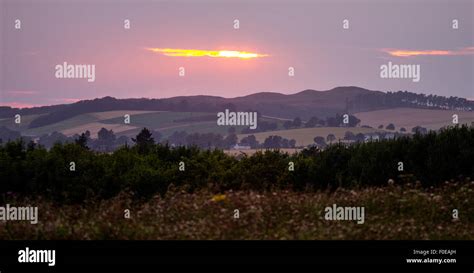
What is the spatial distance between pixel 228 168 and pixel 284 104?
1625cm

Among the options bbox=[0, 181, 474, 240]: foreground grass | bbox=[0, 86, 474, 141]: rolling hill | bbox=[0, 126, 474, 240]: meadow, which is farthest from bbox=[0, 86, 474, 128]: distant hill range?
bbox=[0, 181, 474, 240]: foreground grass

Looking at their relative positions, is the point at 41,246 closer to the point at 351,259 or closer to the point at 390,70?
the point at 351,259

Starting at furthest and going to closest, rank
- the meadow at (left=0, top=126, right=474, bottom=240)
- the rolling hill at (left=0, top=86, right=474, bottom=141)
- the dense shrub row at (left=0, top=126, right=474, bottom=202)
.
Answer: the rolling hill at (left=0, top=86, right=474, bottom=141), the dense shrub row at (left=0, top=126, right=474, bottom=202), the meadow at (left=0, top=126, right=474, bottom=240)

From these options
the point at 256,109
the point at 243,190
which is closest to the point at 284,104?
the point at 256,109

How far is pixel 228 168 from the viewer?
952 inches

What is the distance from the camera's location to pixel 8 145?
23234mm

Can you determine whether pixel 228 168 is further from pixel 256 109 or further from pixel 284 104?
pixel 284 104

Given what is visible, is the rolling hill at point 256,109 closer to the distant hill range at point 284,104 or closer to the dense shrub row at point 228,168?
the distant hill range at point 284,104

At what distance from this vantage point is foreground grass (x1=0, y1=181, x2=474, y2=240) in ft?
46.1

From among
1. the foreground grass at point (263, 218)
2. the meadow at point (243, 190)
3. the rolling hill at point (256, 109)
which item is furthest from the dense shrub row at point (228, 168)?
the rolling hill at point (256, 109)

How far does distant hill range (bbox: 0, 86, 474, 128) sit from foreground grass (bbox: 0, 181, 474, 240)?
50.2 ft

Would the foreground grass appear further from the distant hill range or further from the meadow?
the distant hill range

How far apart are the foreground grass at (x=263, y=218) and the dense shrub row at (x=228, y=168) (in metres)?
2.21

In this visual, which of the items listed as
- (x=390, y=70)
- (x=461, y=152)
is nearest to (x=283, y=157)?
(x=390, y=70)
